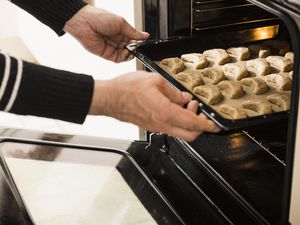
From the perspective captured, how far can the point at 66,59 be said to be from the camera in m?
2.14

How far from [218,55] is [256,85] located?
5.2 inches

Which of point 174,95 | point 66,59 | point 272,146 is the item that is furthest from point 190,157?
point 66,59

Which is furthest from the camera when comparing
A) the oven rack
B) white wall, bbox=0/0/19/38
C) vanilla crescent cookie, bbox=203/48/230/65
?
white wall, bbox=0/0/19/38

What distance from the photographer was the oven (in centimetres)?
91

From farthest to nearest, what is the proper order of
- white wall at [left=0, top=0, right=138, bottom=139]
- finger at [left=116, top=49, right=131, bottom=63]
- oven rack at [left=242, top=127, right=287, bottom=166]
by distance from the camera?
white wall at [left=0, top=0, right=138, bottom=139] → finger at [left=116, top=49, right=131, bottom=63] → oven rack at [left=242, top=127, right=287, bottom=166]

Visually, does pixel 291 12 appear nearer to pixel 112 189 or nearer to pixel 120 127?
pixel 112 189

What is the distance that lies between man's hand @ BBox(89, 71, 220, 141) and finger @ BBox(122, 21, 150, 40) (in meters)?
0.31

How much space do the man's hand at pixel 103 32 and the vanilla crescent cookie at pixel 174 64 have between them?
0.27ft

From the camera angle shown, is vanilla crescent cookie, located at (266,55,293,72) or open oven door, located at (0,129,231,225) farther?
vanilla crescent cookie, located at (266,55,293,72)

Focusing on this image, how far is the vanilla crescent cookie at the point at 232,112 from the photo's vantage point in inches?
35.8

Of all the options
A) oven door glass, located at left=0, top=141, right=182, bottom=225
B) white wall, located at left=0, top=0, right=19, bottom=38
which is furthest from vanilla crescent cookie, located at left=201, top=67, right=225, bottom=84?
white wall, located at left=0, top=0, right=19, bottom=38

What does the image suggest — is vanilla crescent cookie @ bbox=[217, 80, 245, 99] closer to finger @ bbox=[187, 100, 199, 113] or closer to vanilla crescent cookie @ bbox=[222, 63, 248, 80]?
vanilla crescent cookie @ bbox=[222, 63, 248, 80]

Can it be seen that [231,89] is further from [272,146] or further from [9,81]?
[9,81]

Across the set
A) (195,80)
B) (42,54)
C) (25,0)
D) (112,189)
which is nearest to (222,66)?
(195,80)
